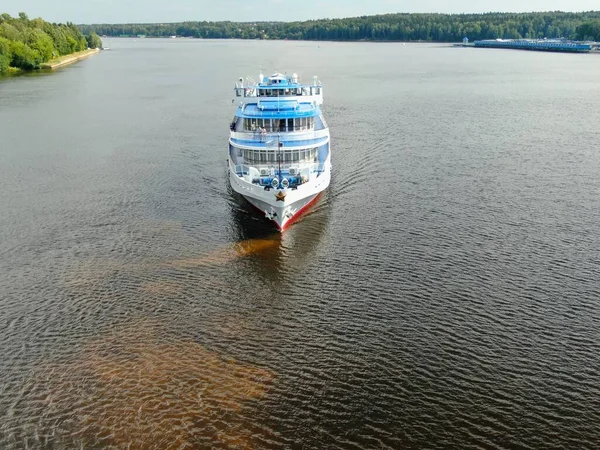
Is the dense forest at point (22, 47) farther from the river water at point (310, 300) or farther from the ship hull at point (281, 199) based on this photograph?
the ship hull at point (281, 199)

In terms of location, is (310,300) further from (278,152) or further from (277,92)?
(277,92)

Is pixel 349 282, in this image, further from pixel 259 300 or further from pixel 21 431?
pixel 21 431

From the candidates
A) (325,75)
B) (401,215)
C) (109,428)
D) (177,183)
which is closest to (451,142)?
(401,215)

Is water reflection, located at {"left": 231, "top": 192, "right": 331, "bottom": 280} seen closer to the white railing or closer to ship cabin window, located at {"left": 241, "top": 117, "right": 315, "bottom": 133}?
the white railing

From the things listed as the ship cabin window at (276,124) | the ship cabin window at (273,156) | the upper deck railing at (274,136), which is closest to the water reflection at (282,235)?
the ship cabin window at (273,156)

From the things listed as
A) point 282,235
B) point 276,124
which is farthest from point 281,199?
point 276,124

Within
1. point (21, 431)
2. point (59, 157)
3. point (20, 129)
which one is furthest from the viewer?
point (20, 129)
